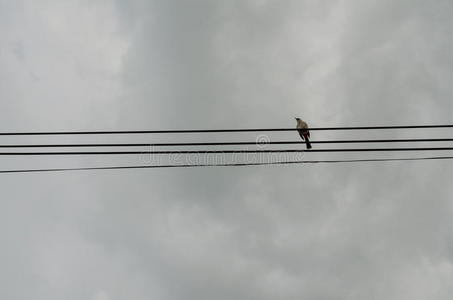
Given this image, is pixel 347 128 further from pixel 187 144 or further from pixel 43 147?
pixel 43 147

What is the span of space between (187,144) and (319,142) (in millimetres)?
3110

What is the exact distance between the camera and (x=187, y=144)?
34.2ft

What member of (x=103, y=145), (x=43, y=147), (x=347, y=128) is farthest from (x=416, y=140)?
(x=43, y=147)

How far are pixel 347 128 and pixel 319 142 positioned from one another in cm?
72

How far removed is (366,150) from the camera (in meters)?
10.7

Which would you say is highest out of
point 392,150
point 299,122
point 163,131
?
point 299,122

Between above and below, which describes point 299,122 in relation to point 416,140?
above

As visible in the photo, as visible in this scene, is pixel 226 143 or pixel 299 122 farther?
pixel 299 122

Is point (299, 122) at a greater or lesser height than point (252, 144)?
greater

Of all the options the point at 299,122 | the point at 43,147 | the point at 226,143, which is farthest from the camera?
the point at 299,122

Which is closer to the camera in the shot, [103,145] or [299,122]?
[103,145]

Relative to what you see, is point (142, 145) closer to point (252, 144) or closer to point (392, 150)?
point (252, 144)

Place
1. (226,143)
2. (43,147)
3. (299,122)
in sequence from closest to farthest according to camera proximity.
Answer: (43,147) → (226,143) → (299,122)

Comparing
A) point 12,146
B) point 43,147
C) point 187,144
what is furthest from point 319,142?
point 12,146
